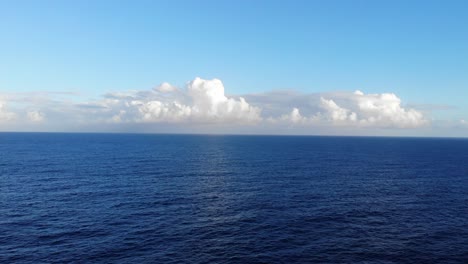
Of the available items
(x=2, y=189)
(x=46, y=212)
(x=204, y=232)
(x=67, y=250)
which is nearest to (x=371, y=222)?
(x=204, y=232)

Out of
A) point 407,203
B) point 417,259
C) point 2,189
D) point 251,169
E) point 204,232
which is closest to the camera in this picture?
point 417,259

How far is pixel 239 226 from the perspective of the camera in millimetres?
72062

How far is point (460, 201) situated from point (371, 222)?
40275 mm

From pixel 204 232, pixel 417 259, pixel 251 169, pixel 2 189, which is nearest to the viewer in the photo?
pixel 417 259

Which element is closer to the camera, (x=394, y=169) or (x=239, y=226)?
(x=239, y=226)

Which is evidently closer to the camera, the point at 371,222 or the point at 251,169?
the point at 371,222

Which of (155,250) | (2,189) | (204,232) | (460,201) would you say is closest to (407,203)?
(460,201)

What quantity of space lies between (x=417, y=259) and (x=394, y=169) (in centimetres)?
11378

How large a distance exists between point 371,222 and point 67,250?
217 feet

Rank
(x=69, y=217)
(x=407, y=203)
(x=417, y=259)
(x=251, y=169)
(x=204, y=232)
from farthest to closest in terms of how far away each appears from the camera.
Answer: (x=251, y=169) < (x=407, y=203) < (x=69, y=217) < (x=204, y=232) < (x=417, y=259)

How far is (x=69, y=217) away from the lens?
7538 centimetres

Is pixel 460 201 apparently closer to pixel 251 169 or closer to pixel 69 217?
pixel 251 169

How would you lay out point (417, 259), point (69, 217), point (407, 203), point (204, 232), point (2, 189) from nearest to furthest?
point (417, 259)
point (204, 232)
point (69, 217)
point (407, 203)
point (2, 189)

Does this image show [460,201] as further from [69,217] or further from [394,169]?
[69,217]
